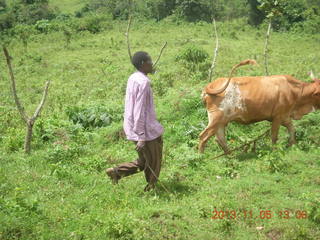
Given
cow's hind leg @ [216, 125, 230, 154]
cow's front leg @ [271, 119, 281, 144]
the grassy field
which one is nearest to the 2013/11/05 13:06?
the grassy field

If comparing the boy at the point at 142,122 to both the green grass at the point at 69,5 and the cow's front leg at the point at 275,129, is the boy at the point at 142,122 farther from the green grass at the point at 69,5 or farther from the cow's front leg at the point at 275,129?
the green grass at the point at 69,5

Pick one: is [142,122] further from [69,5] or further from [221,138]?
[69,5]

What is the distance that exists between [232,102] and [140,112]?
248 cm

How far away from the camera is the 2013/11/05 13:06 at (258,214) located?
5.18m

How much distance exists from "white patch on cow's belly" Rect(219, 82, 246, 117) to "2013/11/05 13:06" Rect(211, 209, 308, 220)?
7.97 ft

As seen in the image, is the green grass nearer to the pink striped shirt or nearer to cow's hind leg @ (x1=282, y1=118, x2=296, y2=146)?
cow's hind leg @ (x1=282, y1=118, x2=296, y2=146)

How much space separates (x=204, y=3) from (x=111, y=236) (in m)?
26.0

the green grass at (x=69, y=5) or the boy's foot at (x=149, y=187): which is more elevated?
the boy's foot at (x=149, y=187)

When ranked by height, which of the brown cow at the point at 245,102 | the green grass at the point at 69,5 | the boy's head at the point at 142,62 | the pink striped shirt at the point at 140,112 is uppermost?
the boy's head at the point at 142,62

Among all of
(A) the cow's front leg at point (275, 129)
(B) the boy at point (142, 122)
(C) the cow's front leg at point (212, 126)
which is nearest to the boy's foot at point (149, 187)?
(B) the boy at point (142, 122)

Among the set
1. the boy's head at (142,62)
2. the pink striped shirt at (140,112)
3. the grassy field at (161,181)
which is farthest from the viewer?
the boy's head at (142,62)

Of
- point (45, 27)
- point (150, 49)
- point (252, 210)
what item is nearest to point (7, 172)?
point (252, 210)

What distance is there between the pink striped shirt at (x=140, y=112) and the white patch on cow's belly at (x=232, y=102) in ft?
6.65

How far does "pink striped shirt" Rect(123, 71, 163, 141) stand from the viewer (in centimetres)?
541
